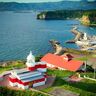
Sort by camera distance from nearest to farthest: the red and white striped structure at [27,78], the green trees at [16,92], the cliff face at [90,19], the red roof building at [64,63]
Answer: the green trees at [16,92] → the red and white striped structure at [27,78] → the red roof building at [64,63] → the cliff face at [90,19]

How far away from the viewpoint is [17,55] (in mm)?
88875

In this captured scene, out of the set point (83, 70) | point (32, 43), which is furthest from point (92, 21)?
point (83, 70)

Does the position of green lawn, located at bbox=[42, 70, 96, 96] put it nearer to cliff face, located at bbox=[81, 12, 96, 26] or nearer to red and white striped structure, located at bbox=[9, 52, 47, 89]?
red and white striped structure, located at bbox=[9, 52, 47, 89]

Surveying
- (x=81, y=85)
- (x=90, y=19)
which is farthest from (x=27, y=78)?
(x=90, y=19)

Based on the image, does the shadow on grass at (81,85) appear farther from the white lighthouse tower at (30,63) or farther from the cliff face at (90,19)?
the cliff face at (90,19)

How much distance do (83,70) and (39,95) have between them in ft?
62.6

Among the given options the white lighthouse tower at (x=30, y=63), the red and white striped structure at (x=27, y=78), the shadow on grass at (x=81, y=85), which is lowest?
the shadow on grass at (x=81, y=85)

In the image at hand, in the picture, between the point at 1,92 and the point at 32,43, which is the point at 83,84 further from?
the point at 32,43

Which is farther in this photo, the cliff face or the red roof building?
the cliff face

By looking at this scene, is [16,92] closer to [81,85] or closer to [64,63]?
[81,85]

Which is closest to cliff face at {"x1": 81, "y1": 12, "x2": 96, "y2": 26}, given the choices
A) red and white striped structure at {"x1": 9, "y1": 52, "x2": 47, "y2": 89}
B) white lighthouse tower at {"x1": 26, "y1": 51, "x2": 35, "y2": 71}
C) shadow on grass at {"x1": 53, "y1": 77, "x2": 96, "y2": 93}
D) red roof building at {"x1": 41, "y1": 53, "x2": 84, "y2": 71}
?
red roof building at {"x1": 41, "y1": 53, "x2": 84, "y2": 71}

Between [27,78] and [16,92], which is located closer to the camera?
[16,92]

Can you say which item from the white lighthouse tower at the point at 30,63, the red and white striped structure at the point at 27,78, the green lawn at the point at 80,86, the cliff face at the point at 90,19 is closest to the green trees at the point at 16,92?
the red and white striped structure at the point at 27,78

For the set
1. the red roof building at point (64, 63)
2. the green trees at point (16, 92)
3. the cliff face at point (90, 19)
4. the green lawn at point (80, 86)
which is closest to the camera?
the green trees at point (16, 92)
